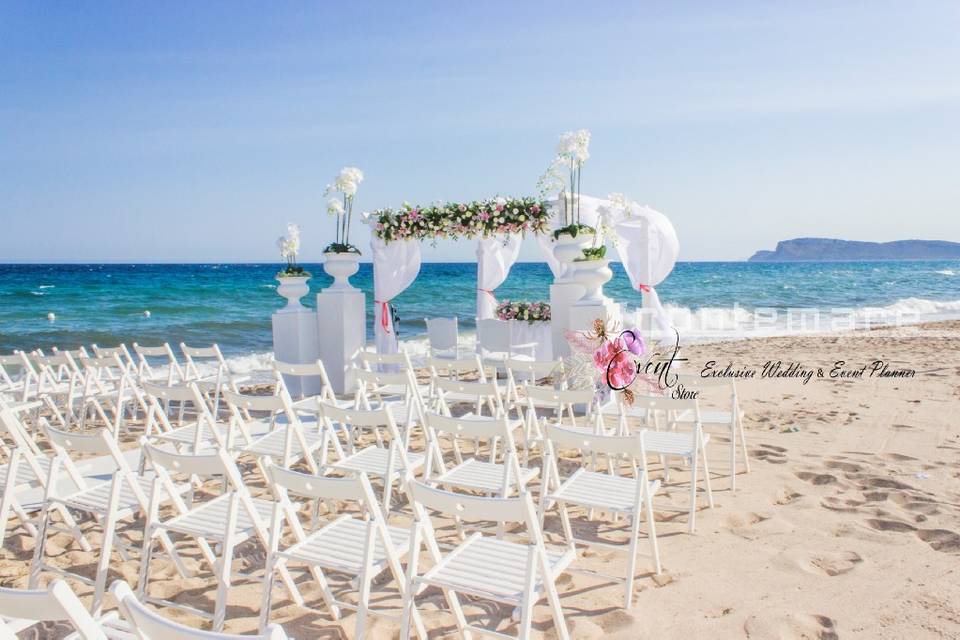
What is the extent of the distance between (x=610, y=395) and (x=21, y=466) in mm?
4129

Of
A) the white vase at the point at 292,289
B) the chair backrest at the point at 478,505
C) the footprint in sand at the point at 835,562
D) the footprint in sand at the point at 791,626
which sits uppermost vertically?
the white vase at the point at 292,289

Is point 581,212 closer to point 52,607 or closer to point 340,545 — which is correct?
point 340,545

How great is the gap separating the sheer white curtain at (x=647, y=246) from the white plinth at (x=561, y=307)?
1.54 metres

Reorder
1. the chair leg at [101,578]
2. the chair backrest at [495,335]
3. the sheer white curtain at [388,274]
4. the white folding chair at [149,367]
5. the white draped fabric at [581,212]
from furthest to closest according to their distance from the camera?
the sheer white curtain at [388,274], the chair backrest at [495,335], the white draped fabric at [581,212], the white folding chair at [149,367], the chair leg at [101,578]

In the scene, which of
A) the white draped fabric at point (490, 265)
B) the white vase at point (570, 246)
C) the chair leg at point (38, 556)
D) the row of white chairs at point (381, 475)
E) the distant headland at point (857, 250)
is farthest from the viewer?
the distant headland at point (857, 250)

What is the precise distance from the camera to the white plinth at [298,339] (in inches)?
285

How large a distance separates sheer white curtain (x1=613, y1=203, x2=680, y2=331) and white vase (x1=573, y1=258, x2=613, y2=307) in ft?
5.80

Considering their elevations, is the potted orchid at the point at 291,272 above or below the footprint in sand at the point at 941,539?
above

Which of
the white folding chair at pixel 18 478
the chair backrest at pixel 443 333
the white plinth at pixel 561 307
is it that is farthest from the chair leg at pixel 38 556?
the chair backrest at pixel 443 333

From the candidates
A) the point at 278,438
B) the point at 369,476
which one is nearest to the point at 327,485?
the point at 369,476

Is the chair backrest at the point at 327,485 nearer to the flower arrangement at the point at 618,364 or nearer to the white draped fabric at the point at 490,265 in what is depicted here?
the flower arrangement at the point at 618,364

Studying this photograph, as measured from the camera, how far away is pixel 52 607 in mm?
1466

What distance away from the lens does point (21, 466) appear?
3.69m

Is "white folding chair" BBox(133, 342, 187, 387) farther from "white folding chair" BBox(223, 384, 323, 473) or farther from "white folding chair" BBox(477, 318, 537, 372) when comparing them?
"white folding chair" BBox(477, 318, 537, 372)
